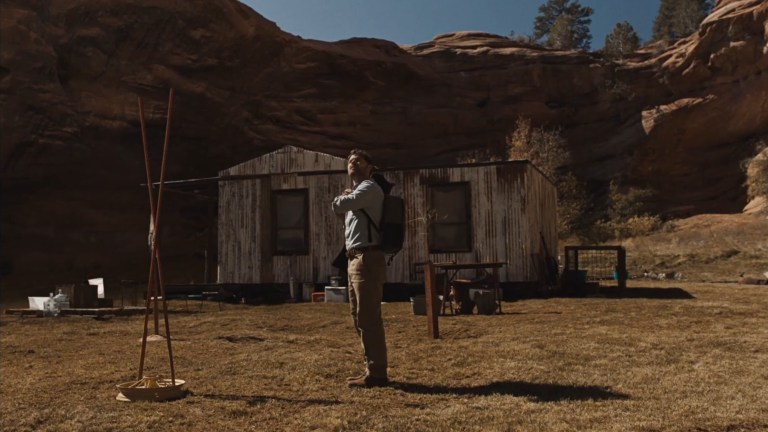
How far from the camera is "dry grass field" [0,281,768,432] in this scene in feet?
13.0

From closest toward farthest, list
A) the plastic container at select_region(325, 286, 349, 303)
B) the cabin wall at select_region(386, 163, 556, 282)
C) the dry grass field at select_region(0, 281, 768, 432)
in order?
the dry grass field at select_region(0, 281, 768, 432)
the cabin wall at select_region(386, 163, 556, 282)
the plastic container at select_region(325, 286, 349, 303)

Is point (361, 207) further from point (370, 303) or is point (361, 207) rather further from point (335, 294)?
point (335, 294)

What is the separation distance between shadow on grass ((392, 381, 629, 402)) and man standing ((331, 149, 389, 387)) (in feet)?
0.90

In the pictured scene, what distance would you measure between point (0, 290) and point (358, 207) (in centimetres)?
2280

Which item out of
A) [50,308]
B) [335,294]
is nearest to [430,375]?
[335,294]

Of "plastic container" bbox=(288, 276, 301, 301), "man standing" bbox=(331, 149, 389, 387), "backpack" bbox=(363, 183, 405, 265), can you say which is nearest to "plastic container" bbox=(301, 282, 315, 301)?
"plastic container" bbox=(288, 276, 301, 301)

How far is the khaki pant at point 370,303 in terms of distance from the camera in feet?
15.8

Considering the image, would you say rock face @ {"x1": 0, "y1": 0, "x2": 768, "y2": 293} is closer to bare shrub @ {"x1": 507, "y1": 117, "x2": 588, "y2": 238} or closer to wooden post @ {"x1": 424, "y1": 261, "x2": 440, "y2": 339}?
bare shrub @ {"x1": 507, "y1": 117, "x2": 588, "y2": 238}

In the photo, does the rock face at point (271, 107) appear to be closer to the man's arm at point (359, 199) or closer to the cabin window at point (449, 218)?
the cabin window at point (449, 218)

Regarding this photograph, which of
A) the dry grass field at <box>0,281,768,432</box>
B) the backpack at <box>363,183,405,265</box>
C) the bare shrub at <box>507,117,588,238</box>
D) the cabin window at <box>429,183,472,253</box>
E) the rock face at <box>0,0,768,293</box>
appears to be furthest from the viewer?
the bare shrub at <box>507,117,588,238</box>

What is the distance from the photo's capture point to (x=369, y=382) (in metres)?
4.88

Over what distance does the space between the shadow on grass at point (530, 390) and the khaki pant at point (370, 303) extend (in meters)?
0.27

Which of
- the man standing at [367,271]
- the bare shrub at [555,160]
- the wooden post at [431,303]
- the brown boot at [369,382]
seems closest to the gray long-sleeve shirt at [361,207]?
the man standing at [367,271]

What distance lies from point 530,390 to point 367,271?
5.30 feet
